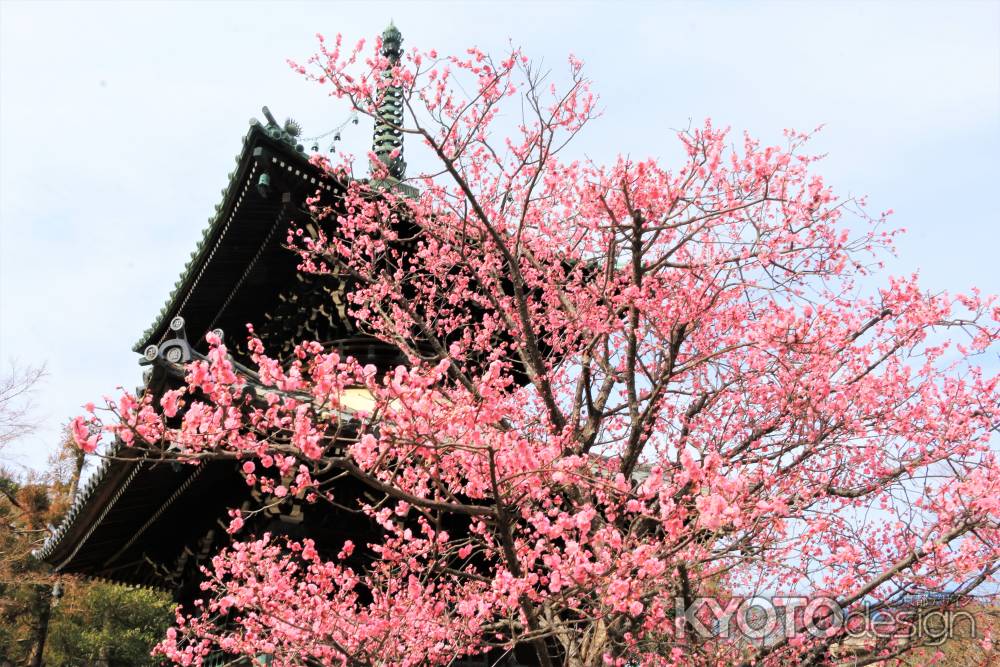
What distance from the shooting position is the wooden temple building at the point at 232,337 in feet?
30.6

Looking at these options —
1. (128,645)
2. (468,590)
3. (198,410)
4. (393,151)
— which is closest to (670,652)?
(468,590)

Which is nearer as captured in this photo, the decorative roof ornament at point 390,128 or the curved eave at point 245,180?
the curved eave at point 245,180

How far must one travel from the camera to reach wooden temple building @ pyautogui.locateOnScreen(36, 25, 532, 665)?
9312mm

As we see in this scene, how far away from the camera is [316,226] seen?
1033 centimetres

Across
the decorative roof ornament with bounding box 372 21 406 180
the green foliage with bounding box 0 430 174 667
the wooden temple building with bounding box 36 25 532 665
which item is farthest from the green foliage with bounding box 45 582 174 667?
the decorative roof ornament with bounding box 372 21 406 180

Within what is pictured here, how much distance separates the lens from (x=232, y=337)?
12.3 m

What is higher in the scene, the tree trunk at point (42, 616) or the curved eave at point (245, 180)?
the curved eave at point (245, 180)

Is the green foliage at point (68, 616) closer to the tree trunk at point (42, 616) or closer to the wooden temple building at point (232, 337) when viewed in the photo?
the tree trunk at point (42, 616)

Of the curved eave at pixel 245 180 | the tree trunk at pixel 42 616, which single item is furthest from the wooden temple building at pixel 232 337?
the tree trunk at pixel 42 616

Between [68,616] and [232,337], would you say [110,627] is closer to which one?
[68,616]

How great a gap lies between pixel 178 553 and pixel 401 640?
18.5 ft

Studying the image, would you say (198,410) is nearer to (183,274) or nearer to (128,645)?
(183,274)

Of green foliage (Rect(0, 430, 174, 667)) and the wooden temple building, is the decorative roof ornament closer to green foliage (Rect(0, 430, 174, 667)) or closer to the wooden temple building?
the wooden temple building

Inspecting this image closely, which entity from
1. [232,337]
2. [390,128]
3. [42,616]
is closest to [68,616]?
[42,616]
